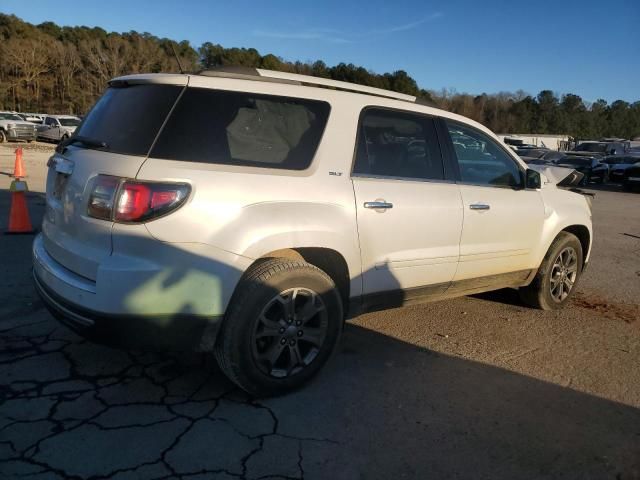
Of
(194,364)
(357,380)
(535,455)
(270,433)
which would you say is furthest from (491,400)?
(194,364)

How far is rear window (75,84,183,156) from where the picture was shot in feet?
9.78

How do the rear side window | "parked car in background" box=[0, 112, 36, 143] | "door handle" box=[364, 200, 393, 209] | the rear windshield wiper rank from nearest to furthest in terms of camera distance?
the rear side window → the rear windshield wiper → "door handle" box=[364, 200, 393, 209] → "parked car in background" box=[0, 112, 36, 143]

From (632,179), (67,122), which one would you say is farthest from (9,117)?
(632,179)

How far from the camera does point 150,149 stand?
2.91 m

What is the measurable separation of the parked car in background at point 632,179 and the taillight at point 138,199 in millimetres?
24899

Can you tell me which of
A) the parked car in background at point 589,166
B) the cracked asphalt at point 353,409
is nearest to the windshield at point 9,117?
the parked car in background at point 589,166

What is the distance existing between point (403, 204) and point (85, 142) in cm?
207

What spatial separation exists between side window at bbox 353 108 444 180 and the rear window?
1.27 m

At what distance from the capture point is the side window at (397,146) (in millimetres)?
3670

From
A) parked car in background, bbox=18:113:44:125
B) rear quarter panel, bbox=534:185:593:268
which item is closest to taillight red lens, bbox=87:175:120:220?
rear quarter panel, bbox=534:185:593:268

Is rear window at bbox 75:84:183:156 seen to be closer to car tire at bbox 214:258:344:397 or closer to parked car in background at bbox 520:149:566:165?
car tire at bbox 214:258:344:397

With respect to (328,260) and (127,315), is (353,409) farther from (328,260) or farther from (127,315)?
(127,315)

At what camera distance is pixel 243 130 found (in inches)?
125

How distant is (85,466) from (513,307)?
13.8ft
